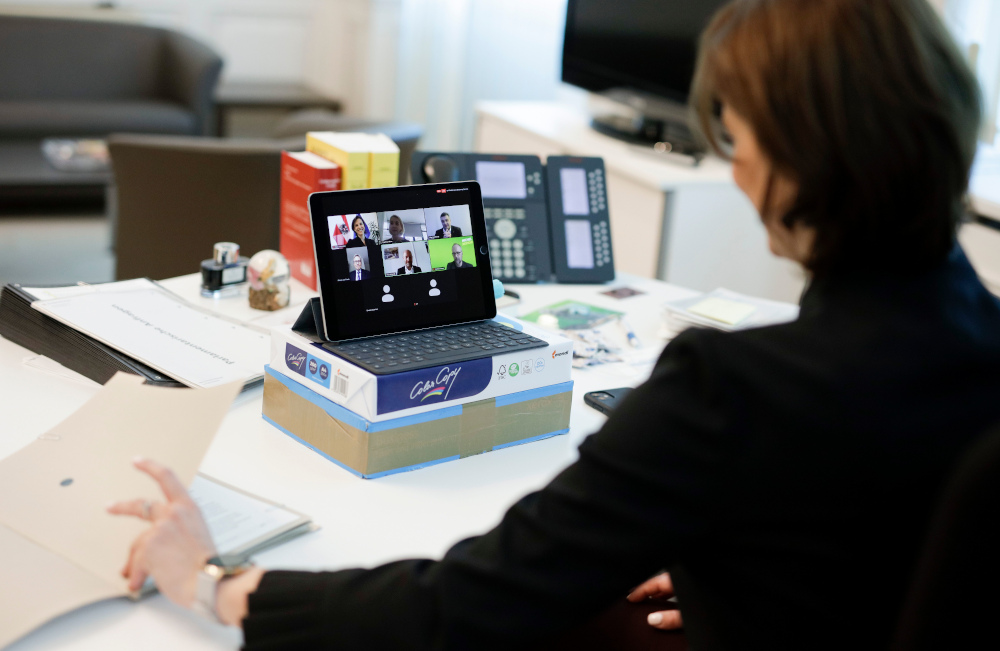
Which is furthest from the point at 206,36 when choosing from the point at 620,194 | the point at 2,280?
the point at 620,194

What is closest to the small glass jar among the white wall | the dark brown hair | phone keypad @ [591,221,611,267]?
phone keypad @ [591,221,611,267]

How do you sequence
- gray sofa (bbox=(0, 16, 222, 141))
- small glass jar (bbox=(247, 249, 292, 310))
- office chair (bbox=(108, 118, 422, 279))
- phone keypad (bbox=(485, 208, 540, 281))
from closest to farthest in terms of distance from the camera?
small glass jar (bbox=(247, 249, 292, 310))
phone keypad (bbox=(485, 208, 540, 281))
office chair (bbox=(108, 118, 422, 279))
gray sofa (bbox=(0, 16, 222, 141))

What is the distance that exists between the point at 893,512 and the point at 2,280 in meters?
3.61

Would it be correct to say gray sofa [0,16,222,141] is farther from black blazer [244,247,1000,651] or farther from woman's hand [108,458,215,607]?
black blazer [244,247,1000,651]

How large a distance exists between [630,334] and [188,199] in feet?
5.40

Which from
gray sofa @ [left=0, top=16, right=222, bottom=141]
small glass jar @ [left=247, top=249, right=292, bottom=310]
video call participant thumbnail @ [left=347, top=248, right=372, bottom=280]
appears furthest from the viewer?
gray sofa @ [left=0, top=16, right=222, bottom=141]

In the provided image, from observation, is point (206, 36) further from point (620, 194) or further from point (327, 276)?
point (327, 276)

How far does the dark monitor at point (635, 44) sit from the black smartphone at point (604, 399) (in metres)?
1.75

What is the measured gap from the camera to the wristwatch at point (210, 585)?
803 mm

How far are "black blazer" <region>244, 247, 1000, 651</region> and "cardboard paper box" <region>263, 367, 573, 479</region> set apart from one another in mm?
344

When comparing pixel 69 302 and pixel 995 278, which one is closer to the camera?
pixel 69 302

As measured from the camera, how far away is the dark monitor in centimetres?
290

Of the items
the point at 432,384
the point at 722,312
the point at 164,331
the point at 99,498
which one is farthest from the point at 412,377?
the point at 722,312

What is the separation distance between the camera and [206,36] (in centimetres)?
520
